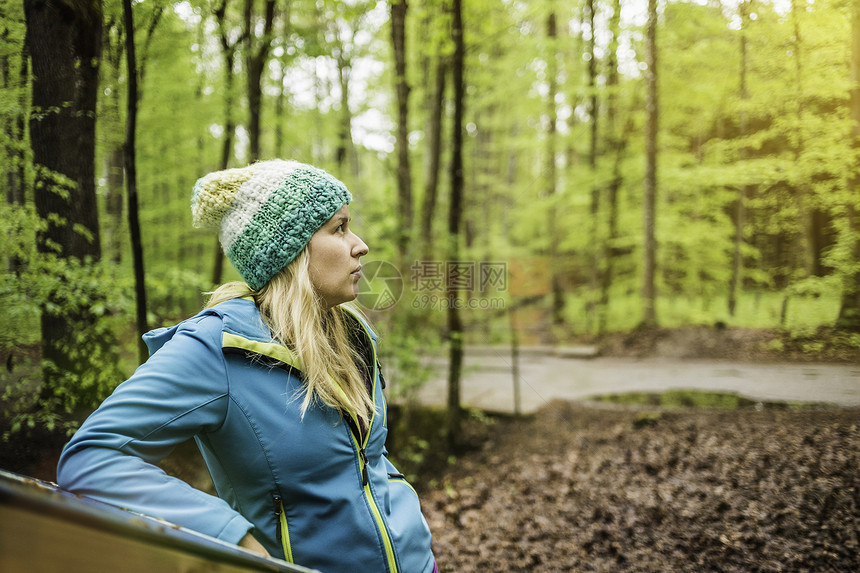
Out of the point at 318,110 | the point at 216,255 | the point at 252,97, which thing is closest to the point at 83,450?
the point at 216,255

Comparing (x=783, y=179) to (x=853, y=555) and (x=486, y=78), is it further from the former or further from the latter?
(x=486, y=78)

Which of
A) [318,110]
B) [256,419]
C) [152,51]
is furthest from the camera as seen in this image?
[318,110]

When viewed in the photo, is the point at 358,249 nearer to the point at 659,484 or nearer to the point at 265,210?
the point at 265,210

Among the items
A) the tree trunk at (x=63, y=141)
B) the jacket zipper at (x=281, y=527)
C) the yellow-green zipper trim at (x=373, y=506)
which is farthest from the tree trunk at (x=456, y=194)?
the jacket zipper at (x=281, y=527)

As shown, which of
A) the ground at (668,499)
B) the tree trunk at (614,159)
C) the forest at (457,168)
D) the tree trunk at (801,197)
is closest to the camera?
the forest at (457,168)

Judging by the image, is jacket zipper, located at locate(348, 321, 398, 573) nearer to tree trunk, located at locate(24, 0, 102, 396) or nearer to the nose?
the nose

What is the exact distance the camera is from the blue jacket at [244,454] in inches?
37.0

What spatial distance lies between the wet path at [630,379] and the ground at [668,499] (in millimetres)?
201

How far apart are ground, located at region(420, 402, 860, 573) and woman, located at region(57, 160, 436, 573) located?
89.3 inches

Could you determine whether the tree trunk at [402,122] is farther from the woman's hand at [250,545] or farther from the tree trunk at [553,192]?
the woman's hand at [250,545]

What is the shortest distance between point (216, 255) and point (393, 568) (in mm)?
4296

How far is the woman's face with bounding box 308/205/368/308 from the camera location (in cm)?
146

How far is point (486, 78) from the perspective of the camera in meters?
9.18

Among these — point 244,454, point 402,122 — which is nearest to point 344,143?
point 402,122
